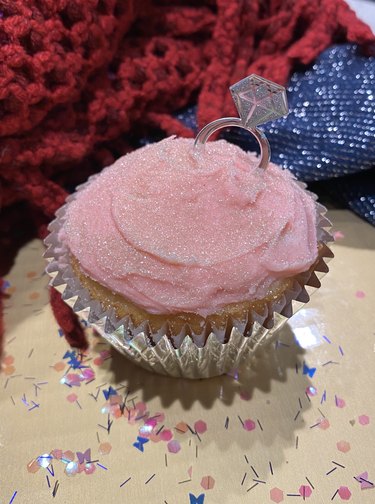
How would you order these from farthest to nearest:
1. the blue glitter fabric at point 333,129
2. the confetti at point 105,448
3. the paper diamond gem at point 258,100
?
1. the blue glitter fabric at point 333,129
2. the confetti at point 105,448
3. the paper diamond gem at point 258,100

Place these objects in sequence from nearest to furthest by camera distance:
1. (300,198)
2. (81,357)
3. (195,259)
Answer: (195,259) < (300,198) < (81,357)

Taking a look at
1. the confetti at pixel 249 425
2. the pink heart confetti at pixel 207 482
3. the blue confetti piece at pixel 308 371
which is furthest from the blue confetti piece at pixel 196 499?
the blue confetti piece at pixel 308 371

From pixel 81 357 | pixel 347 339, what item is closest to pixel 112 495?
pixel 81 357

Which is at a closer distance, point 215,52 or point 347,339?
point 347,339

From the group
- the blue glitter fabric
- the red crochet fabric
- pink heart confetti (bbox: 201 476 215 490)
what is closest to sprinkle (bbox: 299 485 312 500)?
pink heart confetti (bbox: 201 476 215 490)

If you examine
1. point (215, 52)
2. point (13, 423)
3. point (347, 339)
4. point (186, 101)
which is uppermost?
point (215, 52)

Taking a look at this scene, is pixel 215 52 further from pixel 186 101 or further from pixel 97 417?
pixel 97 417

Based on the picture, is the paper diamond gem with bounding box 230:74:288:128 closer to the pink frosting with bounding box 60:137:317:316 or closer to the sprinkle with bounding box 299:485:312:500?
the pink frosting with bounding box 60:137:317:316

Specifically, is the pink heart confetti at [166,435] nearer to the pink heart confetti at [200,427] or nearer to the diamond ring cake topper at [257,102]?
the pink heart confetti at [200,427]
